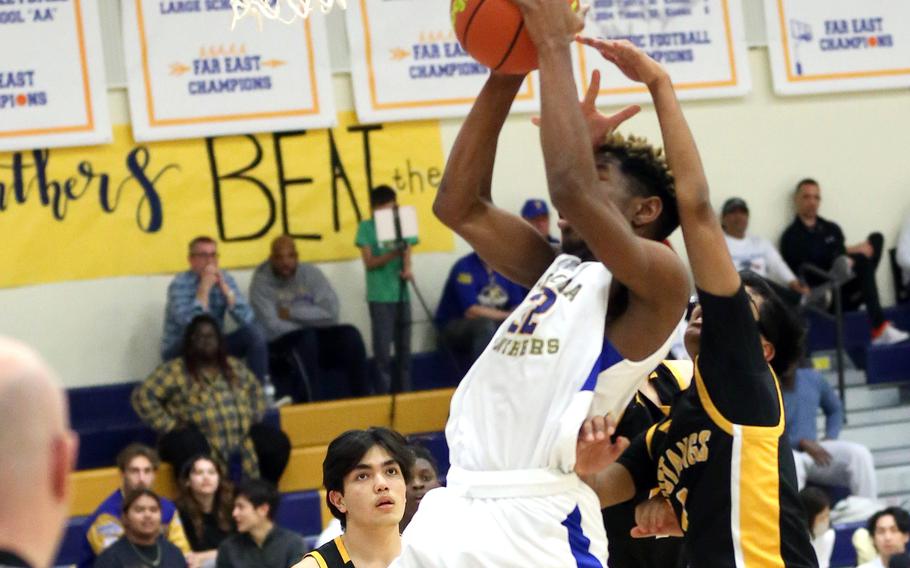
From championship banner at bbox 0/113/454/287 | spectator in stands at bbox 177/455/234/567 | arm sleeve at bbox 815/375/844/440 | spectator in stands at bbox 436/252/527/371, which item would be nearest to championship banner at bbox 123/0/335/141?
championship banner at bbox 0/113/454/287

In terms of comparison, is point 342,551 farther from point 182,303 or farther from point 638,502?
point 182,303

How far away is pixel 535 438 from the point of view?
10.6 ft

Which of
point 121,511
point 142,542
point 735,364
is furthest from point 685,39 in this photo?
point 735,364

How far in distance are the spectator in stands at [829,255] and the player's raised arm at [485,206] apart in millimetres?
8922

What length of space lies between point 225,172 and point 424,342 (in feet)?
6.74

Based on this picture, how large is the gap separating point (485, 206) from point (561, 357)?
55 cm

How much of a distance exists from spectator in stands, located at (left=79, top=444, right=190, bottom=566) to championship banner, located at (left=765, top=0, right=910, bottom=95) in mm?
6652

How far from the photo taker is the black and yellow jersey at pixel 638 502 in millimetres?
4184

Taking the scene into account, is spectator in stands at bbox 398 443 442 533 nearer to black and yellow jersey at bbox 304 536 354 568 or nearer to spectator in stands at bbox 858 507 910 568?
black and yellow jersey at bbox 304 536 354 568

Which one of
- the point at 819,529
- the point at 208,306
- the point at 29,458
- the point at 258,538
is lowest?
the point at 819,529

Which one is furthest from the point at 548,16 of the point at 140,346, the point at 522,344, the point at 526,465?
the point at 140,346

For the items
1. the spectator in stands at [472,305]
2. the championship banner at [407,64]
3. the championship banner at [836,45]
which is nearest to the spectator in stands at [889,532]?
the spectator in stands at [472,305]

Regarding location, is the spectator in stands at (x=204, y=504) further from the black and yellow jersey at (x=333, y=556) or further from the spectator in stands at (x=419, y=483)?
the black and yellow jersey at (x=333, y=556)

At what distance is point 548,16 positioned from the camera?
3.19 meters
